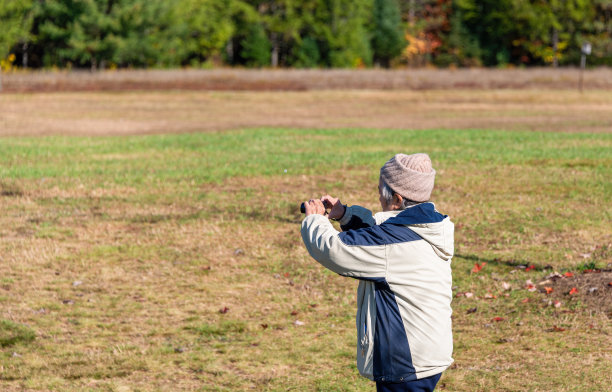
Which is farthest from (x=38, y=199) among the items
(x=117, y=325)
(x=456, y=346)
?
(x=456, y=346)

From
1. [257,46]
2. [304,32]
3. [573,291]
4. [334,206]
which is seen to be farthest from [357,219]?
[304,32]

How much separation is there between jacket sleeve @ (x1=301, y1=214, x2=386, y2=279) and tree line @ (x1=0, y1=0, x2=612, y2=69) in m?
71.4

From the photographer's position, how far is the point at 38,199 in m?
16.1

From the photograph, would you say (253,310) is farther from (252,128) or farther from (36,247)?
(252,128)

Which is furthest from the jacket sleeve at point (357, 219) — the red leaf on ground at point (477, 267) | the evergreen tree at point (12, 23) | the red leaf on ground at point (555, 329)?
the evergreen tree at point (12, 23)

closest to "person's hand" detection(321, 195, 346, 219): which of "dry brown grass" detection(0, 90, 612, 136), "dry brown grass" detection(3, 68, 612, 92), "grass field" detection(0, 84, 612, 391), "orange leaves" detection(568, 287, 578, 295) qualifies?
"grass field" detection(0, 84, 612, 391)

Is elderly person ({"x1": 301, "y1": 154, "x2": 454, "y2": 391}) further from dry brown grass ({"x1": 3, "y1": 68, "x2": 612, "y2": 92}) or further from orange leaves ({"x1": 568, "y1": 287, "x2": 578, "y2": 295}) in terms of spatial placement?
dry brown grass ({"x1": 3, "y1": 68, "x2": 612, "y2": 92})

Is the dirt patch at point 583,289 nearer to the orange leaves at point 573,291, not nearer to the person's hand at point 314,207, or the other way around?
the orange leaves at point 573,291

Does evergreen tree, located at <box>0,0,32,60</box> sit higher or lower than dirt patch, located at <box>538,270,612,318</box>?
higher

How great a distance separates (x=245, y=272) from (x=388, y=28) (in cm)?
7946

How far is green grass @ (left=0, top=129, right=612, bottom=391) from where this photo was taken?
25.3ft

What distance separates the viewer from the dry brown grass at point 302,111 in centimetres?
3281

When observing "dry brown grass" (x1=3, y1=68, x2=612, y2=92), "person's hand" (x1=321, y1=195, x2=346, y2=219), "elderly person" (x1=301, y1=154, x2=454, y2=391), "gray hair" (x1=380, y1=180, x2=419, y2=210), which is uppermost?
"gray hair" (x1=380, y1=180, x2=419, y2=210)

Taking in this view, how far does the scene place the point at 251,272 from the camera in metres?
11.2
